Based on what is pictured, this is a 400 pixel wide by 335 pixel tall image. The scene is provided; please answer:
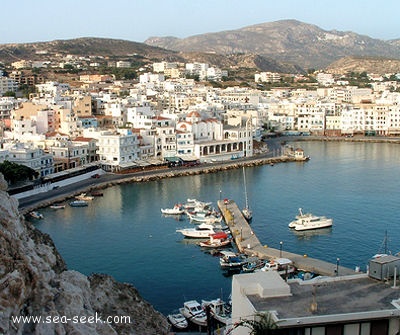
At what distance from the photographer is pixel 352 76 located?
2463 inches

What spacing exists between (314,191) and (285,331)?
44.5ft

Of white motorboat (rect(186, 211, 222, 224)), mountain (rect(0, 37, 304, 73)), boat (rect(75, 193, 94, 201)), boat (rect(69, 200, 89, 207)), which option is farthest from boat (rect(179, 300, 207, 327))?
mountain (rect(0, 37, 304, 73))

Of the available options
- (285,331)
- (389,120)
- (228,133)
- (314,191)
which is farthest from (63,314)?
(389,120)

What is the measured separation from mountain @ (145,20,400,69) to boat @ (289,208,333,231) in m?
105

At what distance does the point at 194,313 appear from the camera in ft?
26.7

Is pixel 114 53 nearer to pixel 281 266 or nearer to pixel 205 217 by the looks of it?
pixel 205 217

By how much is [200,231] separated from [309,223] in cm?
239

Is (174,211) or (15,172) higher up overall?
(15,172)

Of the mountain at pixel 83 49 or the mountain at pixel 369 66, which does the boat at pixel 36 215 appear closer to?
the mountain at pixel 83 49

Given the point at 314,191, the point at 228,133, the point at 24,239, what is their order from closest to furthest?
the point at 24,239
the point at 314,191
the point at 228,133

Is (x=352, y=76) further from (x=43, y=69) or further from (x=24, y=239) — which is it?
(x=24, y=239)

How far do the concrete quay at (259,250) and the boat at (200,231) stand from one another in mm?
501

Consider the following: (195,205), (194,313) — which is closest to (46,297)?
(194,313)

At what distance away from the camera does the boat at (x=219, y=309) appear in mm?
8055
